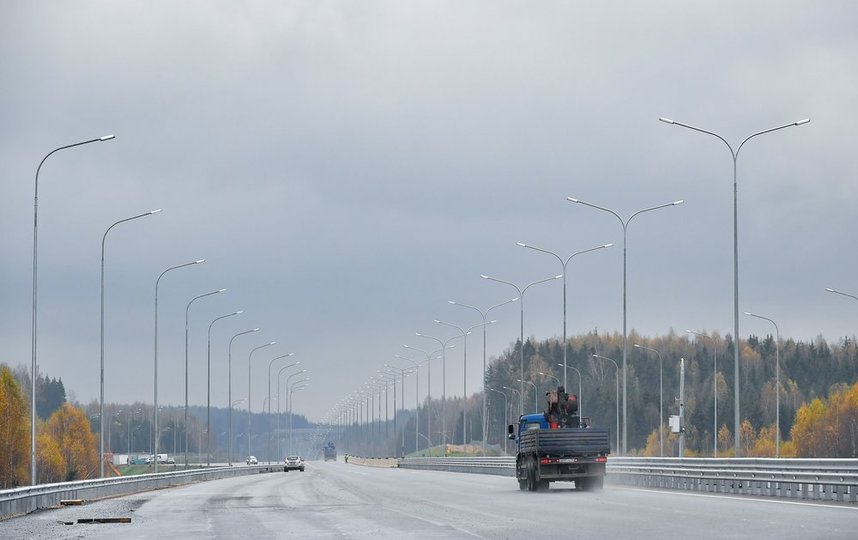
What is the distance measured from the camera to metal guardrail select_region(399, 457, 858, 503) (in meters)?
35.0

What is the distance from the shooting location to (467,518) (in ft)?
98.7

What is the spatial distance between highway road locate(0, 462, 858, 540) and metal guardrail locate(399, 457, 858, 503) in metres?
1.11

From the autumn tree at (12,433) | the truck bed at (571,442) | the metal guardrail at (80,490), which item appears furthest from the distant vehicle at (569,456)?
the autumn tree at (12,433)

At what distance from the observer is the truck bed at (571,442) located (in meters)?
46.2

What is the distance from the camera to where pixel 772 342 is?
187250 millimetres

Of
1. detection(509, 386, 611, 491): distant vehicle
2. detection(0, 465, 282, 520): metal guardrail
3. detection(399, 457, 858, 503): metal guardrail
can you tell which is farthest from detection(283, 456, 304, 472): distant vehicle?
detection(509, 386, 611, 491): distant vehicle

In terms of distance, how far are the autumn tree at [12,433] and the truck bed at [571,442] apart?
338ft

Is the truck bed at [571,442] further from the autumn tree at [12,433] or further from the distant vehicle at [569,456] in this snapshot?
the autumn tree at [12,433]

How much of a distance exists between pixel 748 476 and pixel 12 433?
396 feet

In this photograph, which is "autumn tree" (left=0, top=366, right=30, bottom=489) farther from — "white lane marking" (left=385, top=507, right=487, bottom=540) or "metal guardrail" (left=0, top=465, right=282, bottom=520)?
"white lane marking" (left=385, top=507, right=487, bottom=540)

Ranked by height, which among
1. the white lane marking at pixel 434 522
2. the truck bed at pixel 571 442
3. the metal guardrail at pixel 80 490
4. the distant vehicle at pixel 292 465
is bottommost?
the distant vehicle at pixel 292 465

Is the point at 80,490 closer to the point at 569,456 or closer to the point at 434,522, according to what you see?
the point at 569,456

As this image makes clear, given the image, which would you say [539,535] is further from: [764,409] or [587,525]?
[764,409]

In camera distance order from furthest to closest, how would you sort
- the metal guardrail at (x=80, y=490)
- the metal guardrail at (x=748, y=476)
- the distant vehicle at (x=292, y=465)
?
the distant vehicle at (x=292, y=465)
the metal guardrail at (x=80, y=490)
the metal guardrail at (x=748, y=476)
